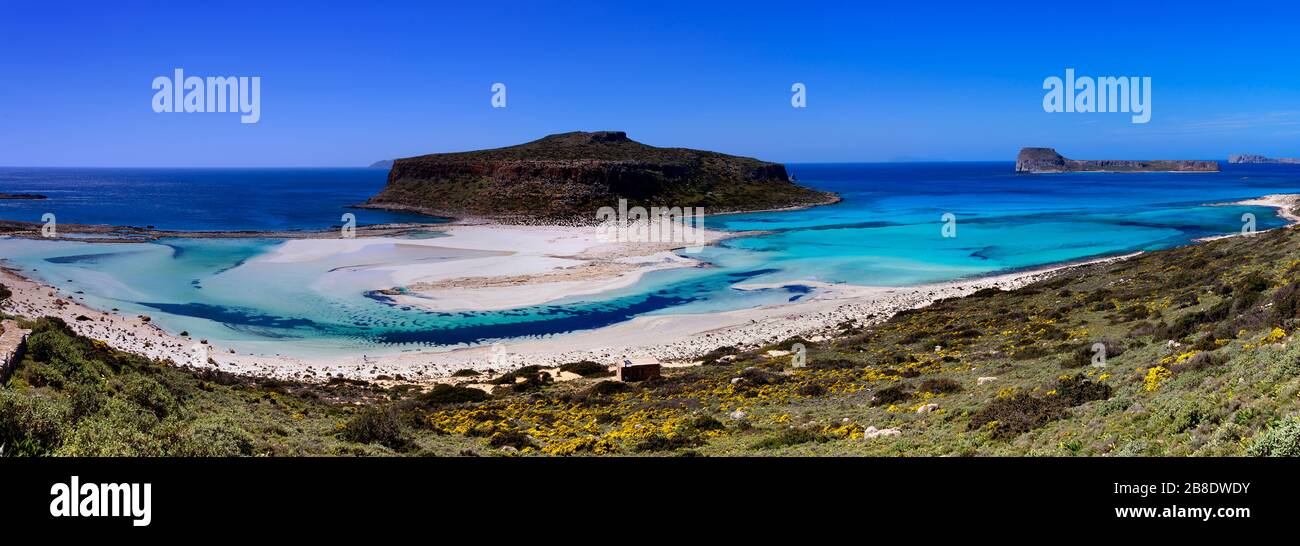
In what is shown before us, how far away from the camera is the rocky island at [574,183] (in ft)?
310

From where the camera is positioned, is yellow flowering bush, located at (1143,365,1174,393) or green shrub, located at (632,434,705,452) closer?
yellow flowering bush, located at (1143,365,1174,393)

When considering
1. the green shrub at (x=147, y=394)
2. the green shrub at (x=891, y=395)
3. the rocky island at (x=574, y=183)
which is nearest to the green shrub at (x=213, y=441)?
the green shrub at (x=147, y=394)

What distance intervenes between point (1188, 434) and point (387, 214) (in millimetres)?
99516

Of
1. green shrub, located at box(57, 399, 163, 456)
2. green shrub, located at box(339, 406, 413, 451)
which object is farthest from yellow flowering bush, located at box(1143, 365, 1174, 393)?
green shrub, located at box(57, 399, 163, 456)

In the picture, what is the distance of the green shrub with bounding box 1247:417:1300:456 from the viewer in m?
6.15

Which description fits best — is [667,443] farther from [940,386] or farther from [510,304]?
[510,304]

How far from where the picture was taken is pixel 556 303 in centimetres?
3809

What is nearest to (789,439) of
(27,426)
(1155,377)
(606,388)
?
(1155,377)

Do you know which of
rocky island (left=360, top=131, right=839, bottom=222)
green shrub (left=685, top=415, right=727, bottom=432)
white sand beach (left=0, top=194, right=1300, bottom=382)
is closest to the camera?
green shrub (left=685, top=415, right=727, bottom=432)

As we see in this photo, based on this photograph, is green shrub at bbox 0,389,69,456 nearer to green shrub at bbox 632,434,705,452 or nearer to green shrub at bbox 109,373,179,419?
green shrub at bbox 109,373,179,419

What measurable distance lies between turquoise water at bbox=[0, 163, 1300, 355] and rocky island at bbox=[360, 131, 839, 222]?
13466 mm

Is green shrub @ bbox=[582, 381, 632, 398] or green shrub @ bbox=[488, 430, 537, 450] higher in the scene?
green shrub @ bbox=[488, 430, 537, 450]

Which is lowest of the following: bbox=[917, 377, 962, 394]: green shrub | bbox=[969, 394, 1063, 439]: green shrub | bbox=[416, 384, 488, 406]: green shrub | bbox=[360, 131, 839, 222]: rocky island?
bbox=[416, 384, 488, 406]: green shrub

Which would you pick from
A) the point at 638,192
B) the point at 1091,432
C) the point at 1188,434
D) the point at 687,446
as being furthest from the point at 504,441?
the point at 638,192
